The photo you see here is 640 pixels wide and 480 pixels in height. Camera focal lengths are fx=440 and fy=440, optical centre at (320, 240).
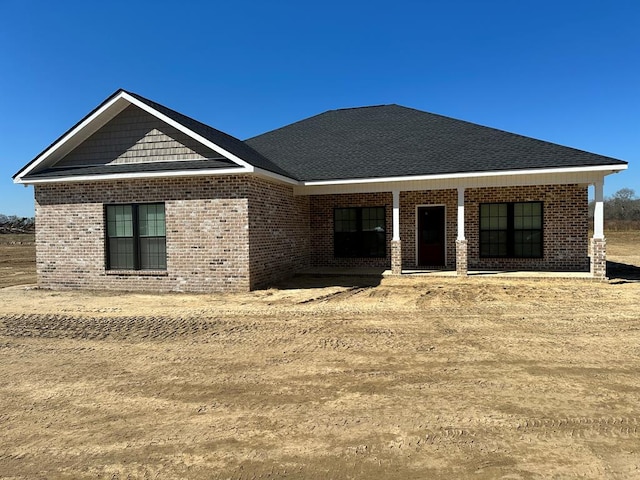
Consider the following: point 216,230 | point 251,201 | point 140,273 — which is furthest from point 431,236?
point 140,273

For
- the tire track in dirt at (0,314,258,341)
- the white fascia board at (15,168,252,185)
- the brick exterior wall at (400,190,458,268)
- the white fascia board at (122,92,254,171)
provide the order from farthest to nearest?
the brick exterior wall at (400,190,458,268)
the white fascia board at (122,92,254,171)
the white fascia board at (15,168,252,185)
the tire track in dirt at (0,314,258,341)

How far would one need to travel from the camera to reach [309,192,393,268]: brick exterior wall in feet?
51.8

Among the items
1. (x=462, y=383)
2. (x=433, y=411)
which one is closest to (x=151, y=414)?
(x=433, y=411)

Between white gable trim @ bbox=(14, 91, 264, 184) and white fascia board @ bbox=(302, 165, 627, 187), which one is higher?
white gable trim @ bbox=(14, 91, 264, 184)

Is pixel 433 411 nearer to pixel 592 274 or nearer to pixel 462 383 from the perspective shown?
pixel 462 383

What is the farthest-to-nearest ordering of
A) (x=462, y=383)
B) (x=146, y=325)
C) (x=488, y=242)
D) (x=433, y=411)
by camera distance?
(x=488, y=242) → (x=146, y=325) → (x=462, y=383) → (x=433, y=411)

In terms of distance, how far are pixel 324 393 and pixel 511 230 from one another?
38.8 feet

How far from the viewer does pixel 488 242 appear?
48.2ft

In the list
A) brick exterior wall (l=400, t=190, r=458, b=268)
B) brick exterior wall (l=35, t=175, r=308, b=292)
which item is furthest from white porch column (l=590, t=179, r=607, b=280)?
brick exterior wall (l=35, t=175, r=308, b=292)

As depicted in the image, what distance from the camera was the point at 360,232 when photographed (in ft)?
52.2

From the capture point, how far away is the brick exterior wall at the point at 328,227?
51.8ft

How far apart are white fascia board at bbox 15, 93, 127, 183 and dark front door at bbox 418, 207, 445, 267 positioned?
9.93 meters

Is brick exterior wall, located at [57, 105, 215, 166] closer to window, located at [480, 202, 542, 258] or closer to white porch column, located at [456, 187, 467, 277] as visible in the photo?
white porch column, located at [456, 187, 467, 277]

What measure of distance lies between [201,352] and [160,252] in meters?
6.49
